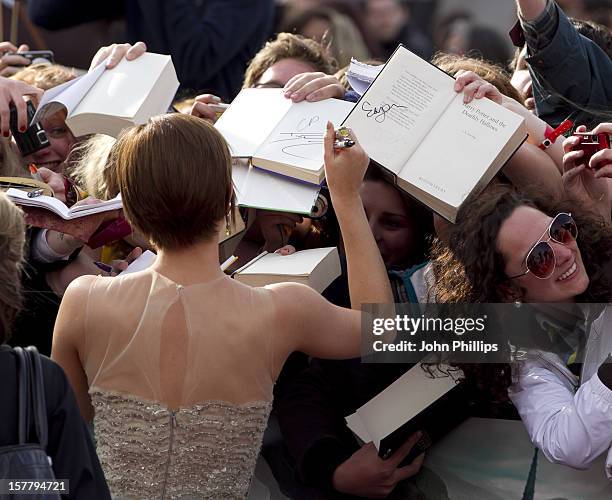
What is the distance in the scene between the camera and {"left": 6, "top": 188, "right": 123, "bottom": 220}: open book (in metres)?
2.55

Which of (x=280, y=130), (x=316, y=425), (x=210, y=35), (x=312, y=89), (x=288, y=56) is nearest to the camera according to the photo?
(x=316, y=425)

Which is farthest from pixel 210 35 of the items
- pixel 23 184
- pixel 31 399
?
pixel 31 399

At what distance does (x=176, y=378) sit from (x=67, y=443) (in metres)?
0.31

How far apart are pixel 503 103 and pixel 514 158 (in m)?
0.14

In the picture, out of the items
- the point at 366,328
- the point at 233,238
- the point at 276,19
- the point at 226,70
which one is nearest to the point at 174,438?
the point at 366,328

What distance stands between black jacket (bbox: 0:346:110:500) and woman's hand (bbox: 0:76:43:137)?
1155 millimetres

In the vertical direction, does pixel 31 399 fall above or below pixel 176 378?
above

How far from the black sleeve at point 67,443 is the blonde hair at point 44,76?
5.18 ft

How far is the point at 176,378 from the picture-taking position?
2176 millimetres

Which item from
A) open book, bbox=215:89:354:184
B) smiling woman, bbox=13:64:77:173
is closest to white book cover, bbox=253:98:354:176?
open book, bbox=215:89:354:184

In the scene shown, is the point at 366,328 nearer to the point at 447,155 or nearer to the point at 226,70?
the point at 447,155

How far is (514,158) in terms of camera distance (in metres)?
2.72
